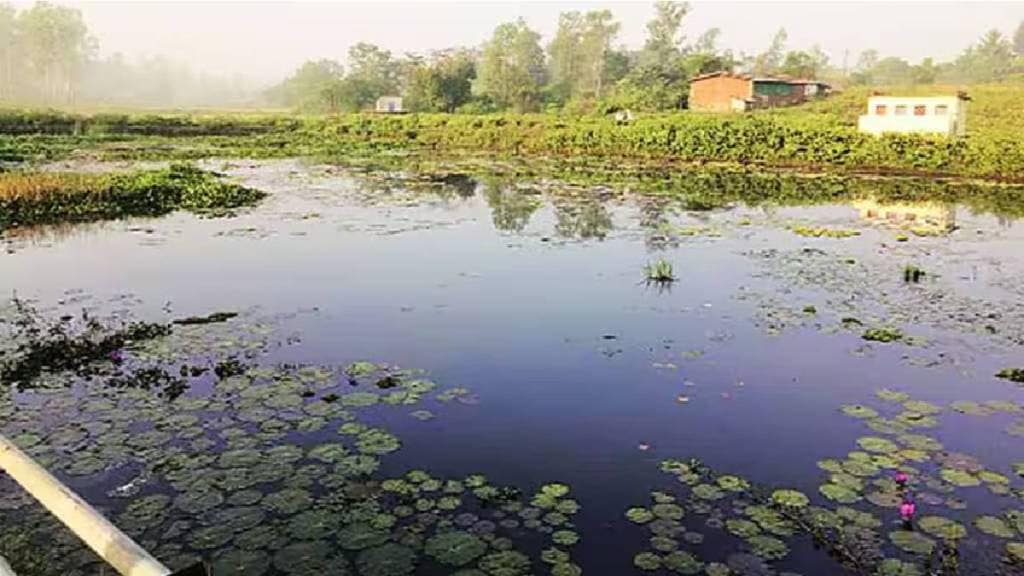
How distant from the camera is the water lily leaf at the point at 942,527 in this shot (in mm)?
5820

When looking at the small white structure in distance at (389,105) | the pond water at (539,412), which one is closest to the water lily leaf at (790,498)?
the pond water at (539,412)

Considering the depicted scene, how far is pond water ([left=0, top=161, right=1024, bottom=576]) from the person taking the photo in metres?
5.75

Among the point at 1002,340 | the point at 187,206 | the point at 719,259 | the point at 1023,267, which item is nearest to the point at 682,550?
the point at 1002,340

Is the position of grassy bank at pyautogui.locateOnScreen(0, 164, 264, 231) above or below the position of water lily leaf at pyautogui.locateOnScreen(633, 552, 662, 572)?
above

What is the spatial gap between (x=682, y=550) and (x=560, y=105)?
70.1 meters

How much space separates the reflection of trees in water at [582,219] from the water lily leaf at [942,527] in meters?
12.7

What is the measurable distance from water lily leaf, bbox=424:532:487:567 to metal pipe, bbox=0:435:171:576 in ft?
9.00

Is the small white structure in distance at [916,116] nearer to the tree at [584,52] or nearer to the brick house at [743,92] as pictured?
the brick house at [743,92]

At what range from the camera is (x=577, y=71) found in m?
97.8

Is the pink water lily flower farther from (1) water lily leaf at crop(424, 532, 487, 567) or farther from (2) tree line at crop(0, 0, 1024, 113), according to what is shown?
(2) tree line at crop(0, 0, 1024, 113)

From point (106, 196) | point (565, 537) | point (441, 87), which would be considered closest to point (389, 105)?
point (441, 87)

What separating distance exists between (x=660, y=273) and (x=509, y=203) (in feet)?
34.2

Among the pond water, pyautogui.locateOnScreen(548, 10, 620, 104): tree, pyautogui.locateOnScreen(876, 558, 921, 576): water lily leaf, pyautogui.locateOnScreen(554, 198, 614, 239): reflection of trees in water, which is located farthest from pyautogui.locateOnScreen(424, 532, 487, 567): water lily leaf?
pyautogui.locateOnScreen(548, 10, 620, 104): tree

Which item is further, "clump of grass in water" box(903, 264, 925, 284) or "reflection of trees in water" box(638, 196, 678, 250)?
"reflection of trees in water" box(638, 196, 678, 250)
